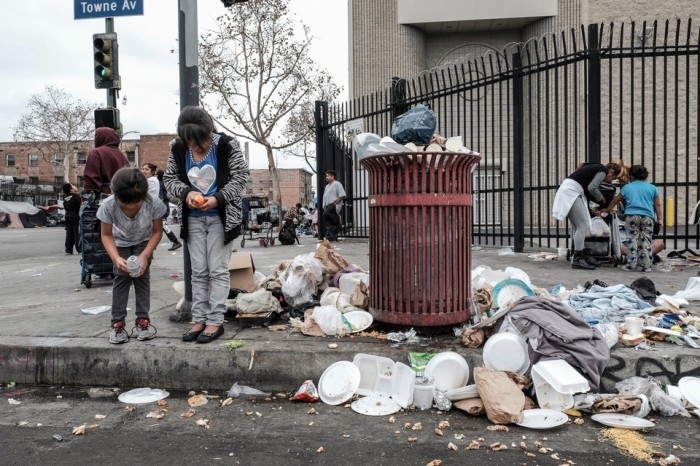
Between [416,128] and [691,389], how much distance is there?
2403 millimetres

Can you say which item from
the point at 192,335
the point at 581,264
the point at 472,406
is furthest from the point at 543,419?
the point at 581,264

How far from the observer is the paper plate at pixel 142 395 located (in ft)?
10.7

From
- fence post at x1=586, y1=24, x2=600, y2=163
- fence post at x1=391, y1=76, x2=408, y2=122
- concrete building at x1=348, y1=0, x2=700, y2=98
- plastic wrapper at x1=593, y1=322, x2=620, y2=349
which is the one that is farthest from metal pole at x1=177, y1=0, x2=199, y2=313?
concrete building at x1=348, y1=0, x2=700, y2=98

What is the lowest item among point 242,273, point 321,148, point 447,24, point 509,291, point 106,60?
point 509,291

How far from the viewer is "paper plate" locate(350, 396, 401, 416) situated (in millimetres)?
3039

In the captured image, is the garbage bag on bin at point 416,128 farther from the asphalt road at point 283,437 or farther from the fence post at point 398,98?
the fence post at point 398,98

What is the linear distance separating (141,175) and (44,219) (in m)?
37.7

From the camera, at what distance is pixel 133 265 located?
3.67m

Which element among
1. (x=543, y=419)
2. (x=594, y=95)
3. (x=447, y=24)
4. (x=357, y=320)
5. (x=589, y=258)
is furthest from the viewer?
(x=447, y=24)

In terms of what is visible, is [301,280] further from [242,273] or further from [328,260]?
[242,273]

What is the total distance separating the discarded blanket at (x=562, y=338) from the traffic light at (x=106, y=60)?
7.16 meters

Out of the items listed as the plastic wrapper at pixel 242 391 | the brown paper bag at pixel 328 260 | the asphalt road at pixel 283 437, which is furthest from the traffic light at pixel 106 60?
the plastic wrapper at pixel 242 391

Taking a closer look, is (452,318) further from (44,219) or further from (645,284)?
(44,219)

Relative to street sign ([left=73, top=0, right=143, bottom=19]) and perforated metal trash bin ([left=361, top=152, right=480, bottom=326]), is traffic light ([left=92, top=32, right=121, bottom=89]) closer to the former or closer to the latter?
street sign ([left=73, top=0, right=143, bottom=19])
